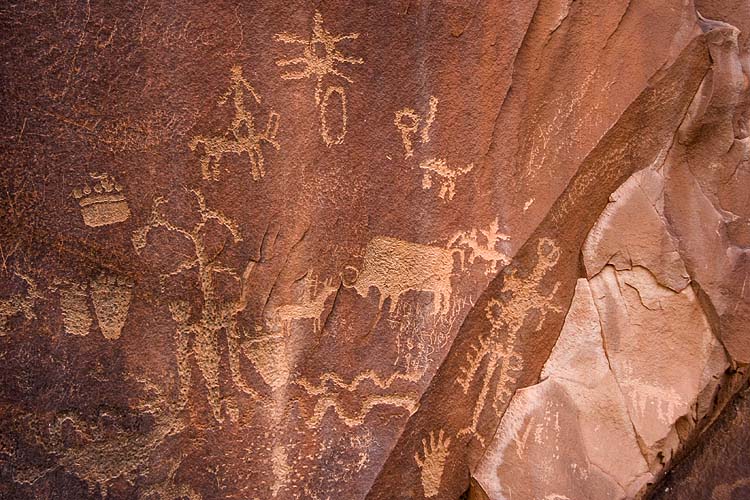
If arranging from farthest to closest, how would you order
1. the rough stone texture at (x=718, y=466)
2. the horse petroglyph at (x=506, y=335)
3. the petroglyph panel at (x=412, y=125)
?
1. the rough stone texture at (x=718, y=466)
2. the horse petroglyph at (x=506, y=335)
3. the petroglyph panel at (x=412, y=125)

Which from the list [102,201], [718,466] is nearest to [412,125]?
[102,201]

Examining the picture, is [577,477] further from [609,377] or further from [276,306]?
[276,306]

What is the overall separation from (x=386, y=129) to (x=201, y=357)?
2.13ft

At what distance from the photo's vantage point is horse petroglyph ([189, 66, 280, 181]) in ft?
5.11

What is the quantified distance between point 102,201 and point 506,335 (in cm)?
99

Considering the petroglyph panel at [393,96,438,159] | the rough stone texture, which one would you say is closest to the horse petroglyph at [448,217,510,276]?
the petroglyph panel at [393,96,438,159]

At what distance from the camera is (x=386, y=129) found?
65.1 inches

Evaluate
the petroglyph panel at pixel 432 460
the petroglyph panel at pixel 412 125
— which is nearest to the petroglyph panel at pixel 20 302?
the petroglyph panel at pixel 412 125

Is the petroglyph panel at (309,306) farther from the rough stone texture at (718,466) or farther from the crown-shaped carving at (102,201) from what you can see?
the rough stone texture at (718,466)

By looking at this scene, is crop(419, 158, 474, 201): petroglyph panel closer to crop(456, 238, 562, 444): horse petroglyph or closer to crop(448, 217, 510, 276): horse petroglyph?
crop(448, 217, 510, 276): horse petroglyph

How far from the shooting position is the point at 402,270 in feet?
5.67

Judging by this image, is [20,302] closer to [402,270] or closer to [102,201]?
[102,201]

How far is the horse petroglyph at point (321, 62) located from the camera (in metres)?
1.57

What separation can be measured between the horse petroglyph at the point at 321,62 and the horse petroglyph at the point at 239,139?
0.30 ft
